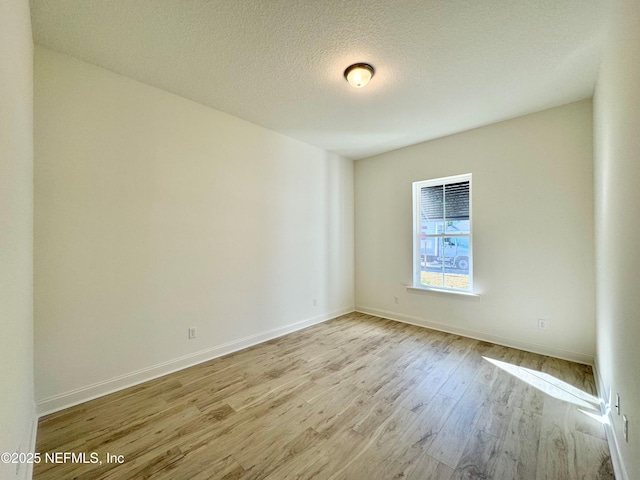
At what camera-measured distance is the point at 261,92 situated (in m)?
2.63

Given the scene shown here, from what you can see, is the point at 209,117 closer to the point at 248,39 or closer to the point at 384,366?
the point at 248,39

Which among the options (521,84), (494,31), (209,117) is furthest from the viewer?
(209,117)

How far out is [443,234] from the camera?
386cm

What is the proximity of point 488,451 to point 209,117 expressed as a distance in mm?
3695

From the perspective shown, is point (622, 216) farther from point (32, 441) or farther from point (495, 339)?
point (32, 441)

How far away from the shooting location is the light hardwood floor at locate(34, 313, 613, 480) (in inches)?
59.4

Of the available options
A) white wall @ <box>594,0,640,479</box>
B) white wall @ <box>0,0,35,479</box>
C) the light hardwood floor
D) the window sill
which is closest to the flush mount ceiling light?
white wall @ <box>594,0,640,479</box>

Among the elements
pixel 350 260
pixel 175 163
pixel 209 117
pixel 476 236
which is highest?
pixel 209 117

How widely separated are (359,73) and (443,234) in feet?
8.39

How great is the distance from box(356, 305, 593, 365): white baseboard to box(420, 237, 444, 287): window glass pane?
0.59 meters

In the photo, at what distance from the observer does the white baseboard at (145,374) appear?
2.01 metres

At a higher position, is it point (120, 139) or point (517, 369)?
point (120, 139)

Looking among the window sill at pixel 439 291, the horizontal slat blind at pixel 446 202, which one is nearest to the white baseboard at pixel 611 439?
the window sill at pixel 439 291

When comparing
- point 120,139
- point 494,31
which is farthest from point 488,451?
point 120,139
